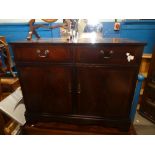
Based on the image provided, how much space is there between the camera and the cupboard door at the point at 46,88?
1.12m

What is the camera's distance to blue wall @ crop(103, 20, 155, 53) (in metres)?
1.76

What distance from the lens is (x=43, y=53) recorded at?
106 centimetres

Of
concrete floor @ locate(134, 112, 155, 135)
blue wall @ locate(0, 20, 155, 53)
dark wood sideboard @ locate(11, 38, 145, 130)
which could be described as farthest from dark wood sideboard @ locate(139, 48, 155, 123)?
dark wood sideboard @ locate(11, 38, 145, 130)

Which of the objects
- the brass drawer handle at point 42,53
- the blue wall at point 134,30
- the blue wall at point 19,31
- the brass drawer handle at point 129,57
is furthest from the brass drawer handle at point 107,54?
the blue wall at point 19,31

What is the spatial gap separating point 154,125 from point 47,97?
1.65m

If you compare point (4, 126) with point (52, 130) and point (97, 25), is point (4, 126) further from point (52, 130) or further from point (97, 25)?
point (97, 25)

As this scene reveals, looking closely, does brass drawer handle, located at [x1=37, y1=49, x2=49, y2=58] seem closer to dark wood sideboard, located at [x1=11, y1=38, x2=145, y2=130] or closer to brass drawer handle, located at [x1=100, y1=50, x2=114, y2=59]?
dark wood sideboard, located at [x1=11, y1=38, x2=145, y2=130]

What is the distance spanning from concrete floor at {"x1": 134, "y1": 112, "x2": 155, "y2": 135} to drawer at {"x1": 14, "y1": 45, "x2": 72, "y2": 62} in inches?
58.3

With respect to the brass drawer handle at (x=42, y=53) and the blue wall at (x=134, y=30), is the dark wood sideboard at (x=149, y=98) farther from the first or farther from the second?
the brass drawer handle at (x=42, y=53)

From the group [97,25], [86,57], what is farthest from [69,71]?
[97,25]

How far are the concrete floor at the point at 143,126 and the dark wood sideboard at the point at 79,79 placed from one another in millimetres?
733

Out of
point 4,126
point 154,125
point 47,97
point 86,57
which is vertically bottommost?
point 154,125

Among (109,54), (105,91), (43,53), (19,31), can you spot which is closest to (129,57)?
(109,54)
